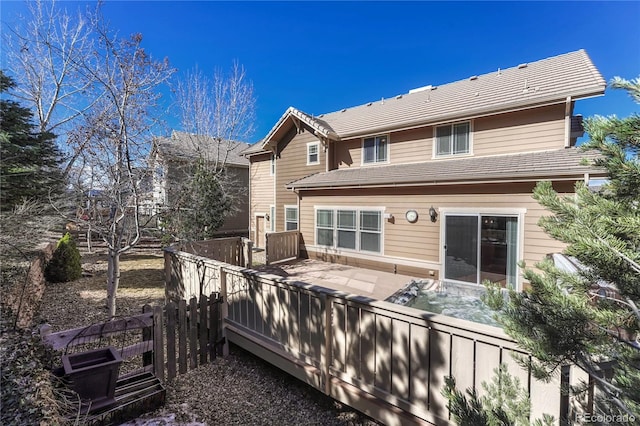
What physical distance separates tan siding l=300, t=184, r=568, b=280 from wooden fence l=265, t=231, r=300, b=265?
1949mm

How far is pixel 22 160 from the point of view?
676 centimetres

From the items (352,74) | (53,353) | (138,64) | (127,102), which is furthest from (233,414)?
(352,74)

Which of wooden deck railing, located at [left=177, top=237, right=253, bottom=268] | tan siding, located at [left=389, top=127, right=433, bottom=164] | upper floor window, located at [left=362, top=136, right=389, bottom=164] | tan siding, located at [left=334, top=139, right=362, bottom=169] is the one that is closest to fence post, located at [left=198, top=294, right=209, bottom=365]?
wooden deck railing, located at [left=177, top=237, right=253, bottom=268]

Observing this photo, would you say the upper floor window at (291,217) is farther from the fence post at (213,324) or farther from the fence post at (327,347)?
the fence post at (327,347)

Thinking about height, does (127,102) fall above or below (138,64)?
below

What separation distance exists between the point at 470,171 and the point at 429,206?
4.79ft

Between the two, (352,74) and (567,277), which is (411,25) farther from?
(567,277)

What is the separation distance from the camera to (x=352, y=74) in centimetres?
1606

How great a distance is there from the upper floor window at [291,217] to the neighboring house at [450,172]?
2135 mm

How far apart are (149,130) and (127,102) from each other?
1.86 feet

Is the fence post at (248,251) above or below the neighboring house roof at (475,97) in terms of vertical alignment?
below

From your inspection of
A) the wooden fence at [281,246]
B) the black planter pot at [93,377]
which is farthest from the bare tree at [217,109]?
the black planter pot at [93,377]

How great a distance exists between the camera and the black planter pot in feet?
8.79

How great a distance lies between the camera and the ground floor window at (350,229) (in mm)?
9516
